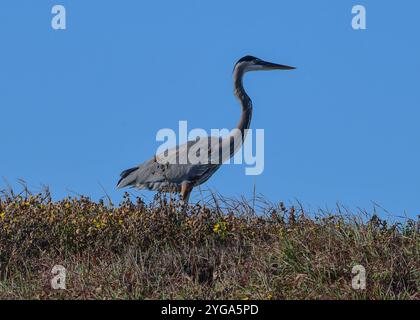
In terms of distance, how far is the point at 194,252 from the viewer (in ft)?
35.7

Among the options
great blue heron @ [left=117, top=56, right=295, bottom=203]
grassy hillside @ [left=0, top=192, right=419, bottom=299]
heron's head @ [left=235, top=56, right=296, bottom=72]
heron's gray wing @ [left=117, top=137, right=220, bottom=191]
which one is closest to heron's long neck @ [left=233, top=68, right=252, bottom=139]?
great blue heron @ [left=117, top=56, right=295, bottom=203]

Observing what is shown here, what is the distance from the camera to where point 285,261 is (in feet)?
31.9

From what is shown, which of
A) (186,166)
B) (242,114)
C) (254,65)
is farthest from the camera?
(254,65)

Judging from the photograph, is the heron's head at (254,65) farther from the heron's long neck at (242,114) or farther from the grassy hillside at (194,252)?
the grassy hillside at (194,252)

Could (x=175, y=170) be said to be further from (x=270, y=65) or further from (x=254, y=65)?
(x=270, y=65)

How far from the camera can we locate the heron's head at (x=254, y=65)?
1817 centimetres

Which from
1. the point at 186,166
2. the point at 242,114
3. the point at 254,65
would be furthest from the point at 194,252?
the point at 254,65

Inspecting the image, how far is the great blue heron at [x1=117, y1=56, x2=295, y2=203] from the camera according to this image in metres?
16.4

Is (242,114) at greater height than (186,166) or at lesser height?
greater

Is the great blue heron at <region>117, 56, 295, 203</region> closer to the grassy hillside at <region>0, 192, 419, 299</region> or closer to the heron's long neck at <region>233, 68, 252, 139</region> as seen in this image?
the heron's long neck at <region>233, 68, 252, 139</region>

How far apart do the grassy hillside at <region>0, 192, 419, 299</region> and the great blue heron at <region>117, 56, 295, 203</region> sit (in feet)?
11.3

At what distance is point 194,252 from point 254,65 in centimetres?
823
